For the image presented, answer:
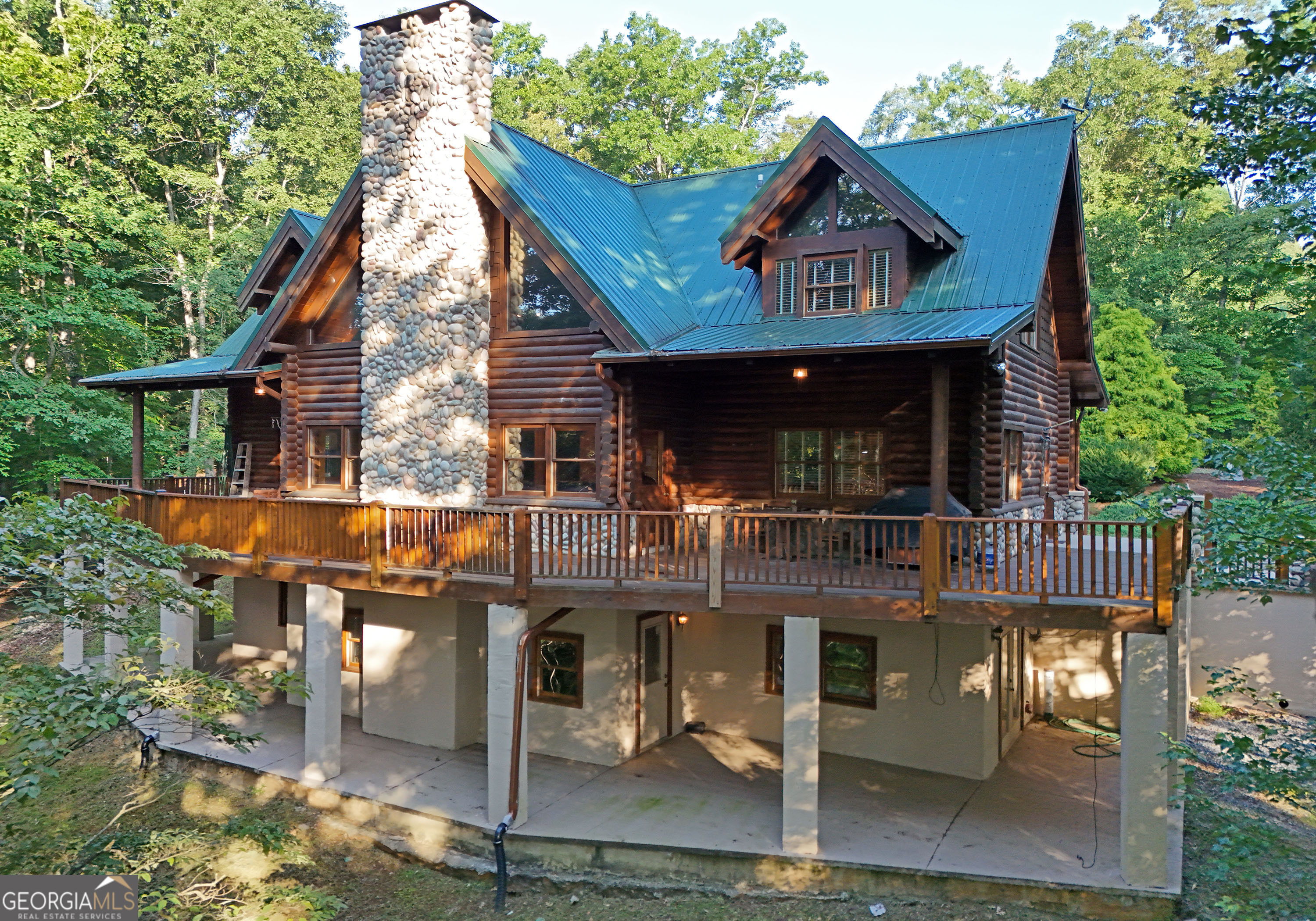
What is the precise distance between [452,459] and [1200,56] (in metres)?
43.1

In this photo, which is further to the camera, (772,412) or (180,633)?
(180,633)

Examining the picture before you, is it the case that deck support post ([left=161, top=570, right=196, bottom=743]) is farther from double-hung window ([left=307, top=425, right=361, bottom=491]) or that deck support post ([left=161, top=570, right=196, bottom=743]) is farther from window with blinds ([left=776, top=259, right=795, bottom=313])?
window with blinds ([left=776, top=259, right=795, bottom=313])

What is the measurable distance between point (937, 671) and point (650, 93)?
32582mm

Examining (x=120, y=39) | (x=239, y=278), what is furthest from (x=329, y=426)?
(x=120, y=39)

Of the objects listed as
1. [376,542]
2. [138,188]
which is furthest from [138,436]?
[138,188]

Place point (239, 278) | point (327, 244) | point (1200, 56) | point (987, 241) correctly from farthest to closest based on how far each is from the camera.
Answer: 1. point (1200, 56)
2. point (239, 278)
3. point (327, 244)
4. point (987, 241)

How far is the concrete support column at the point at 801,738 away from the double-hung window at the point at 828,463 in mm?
4063

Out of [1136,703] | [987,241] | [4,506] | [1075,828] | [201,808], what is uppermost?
[987,241]

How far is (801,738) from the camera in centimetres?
992

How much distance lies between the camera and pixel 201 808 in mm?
12594

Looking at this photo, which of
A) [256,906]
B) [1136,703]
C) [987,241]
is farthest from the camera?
[987,241]

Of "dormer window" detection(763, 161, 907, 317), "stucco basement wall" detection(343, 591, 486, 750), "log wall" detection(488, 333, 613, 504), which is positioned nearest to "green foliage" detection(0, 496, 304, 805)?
"stucco basement wall" detection(343, 591, 486, 750)

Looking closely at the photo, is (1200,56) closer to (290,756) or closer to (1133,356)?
(1133,356)

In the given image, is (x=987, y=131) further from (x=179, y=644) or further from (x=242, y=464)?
(x=242, y=464)
